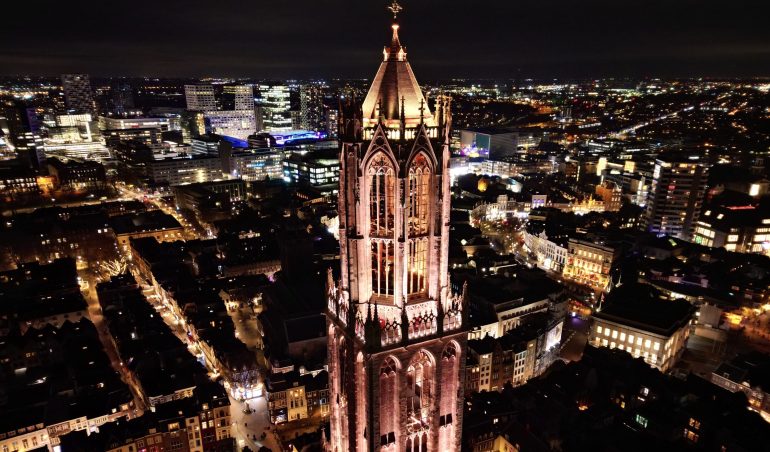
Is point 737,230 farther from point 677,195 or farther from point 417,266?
point 417,266

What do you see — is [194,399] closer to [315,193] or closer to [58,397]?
[58,397]

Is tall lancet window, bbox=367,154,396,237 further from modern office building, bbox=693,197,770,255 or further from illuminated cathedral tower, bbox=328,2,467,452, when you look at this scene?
modern office building, bbox=693,197,770,255

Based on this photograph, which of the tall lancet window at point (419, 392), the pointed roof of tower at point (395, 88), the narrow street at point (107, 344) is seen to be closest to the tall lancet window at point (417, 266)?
the tall lancet window at point (419, 392)

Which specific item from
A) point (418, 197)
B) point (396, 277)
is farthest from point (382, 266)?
point (418, 197)

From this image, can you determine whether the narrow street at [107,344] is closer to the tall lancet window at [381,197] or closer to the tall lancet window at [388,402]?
the tall lancet window at [388,402]

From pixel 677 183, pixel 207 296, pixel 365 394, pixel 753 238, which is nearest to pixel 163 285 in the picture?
pixel 207 296

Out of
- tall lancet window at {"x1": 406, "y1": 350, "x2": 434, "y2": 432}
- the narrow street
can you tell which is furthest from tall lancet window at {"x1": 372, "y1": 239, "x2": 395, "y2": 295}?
the narrow street
